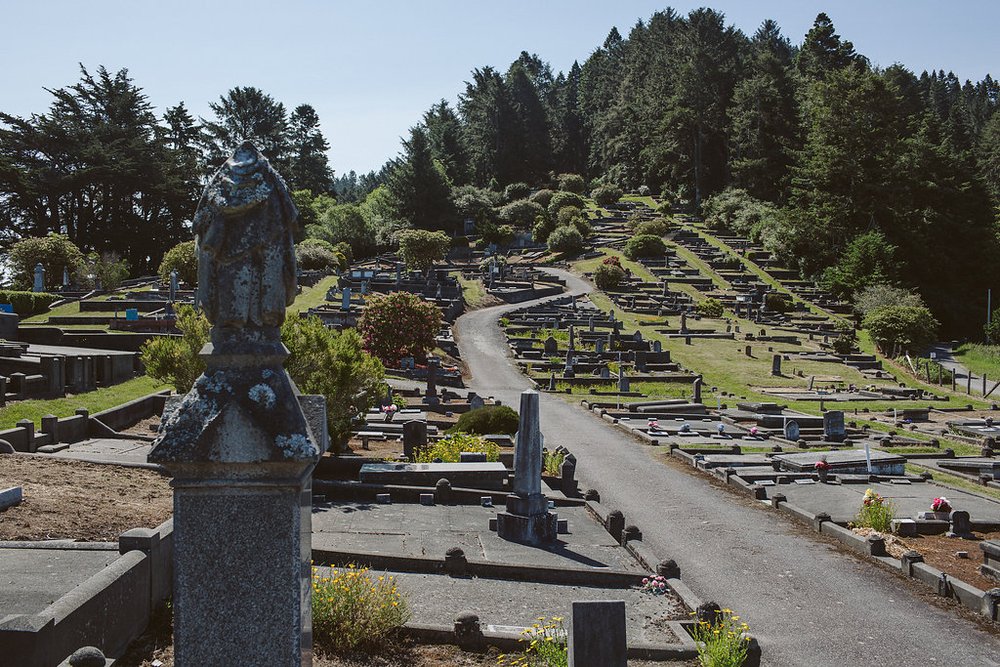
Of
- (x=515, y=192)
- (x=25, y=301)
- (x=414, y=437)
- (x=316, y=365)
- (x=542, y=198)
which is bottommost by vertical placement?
(x=414, y=437)

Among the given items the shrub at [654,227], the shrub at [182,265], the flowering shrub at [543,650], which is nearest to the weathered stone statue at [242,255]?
the flowering shrub at [543,650]

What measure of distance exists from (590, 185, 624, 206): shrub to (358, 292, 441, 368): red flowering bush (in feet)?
231

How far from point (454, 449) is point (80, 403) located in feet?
37.1

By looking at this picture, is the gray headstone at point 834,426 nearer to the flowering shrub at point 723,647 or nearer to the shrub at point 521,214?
the flowering shrub at point 723,647

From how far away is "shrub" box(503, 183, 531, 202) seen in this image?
4178 inches

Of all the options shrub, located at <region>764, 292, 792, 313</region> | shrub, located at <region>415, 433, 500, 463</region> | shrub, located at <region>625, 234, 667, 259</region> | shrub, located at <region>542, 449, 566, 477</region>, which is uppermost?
shrub, located at <region>625, 234, 667, 259</region>

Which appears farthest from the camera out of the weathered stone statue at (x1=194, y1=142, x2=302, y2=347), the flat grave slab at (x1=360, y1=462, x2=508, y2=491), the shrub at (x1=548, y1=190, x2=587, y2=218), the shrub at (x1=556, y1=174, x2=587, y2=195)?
the shrub at (x1=556, y1=174, x2=587, y2=195)

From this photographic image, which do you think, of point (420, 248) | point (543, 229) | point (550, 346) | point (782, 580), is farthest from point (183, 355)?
point (543, 229)

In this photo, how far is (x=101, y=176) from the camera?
219 feet

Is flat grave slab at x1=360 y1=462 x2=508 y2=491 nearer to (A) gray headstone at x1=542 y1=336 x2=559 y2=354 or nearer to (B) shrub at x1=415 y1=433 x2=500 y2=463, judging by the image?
(B) shrub at x1=415 y1=433 x2=500 y2=463

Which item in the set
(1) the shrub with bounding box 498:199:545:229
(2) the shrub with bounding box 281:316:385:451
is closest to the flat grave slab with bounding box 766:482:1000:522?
(2) the shrub with bounding box 281:316:385:451

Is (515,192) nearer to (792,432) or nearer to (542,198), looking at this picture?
(542,198)

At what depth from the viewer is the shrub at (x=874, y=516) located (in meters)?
15.4

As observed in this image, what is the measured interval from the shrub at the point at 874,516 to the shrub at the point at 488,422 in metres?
10.7
